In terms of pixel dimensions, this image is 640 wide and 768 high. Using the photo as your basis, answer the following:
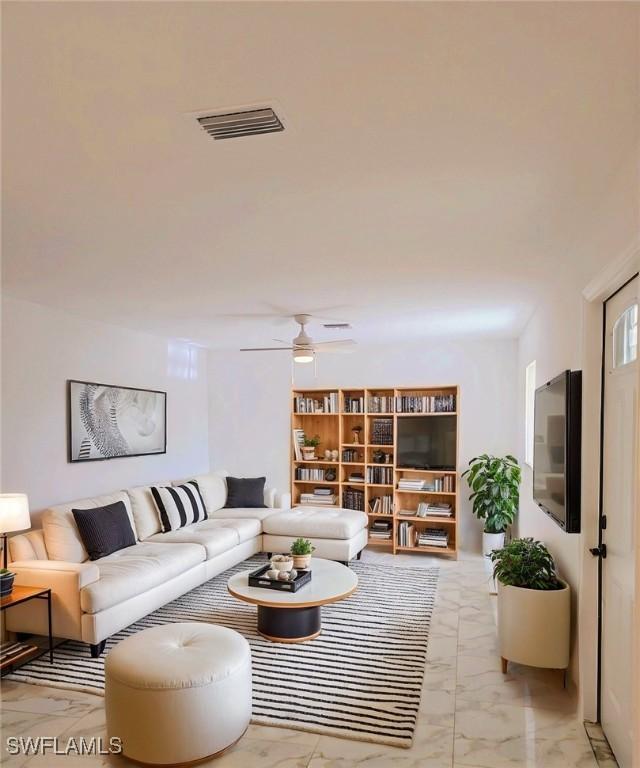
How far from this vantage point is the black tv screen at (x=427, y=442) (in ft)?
21.3

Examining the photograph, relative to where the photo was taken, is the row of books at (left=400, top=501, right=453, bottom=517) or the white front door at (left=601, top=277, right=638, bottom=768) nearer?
the white front door at (left=601, top=277, right=638, bottom=768)

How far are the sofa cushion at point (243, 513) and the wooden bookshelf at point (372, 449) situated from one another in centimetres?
91

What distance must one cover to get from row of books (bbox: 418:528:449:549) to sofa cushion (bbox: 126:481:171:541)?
295 cm

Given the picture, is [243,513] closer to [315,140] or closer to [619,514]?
[619,514]

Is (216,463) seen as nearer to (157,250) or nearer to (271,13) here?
(157,250)

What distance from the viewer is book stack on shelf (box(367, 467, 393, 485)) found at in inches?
264

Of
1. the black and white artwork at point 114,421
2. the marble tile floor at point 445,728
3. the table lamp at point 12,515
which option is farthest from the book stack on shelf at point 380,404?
the table lamp at point 12,515

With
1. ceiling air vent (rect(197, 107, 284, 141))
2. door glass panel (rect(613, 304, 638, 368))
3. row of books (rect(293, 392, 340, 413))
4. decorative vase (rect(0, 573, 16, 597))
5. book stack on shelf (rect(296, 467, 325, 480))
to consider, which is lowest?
decorative vase (rect(0, 573, 16, 597))

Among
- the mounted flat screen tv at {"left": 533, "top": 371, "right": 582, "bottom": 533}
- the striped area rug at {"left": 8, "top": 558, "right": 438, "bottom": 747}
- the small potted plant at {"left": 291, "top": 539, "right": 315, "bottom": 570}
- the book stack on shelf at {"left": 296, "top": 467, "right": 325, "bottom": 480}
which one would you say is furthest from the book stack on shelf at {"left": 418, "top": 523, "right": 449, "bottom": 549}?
the mounted flat screen tv at {"left": 533, "top": 371, "right": 582, "bottom": 533}

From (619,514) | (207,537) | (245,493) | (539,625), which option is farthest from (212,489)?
(619,514)

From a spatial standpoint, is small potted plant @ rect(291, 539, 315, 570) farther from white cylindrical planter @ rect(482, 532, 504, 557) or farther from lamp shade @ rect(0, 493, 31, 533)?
white cylindrical planter @ rect(482, 532, 504, 557)

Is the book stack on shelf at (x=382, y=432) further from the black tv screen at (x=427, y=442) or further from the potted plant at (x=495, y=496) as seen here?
the potted plant at (x=495, y=496)

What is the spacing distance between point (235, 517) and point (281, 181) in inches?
177

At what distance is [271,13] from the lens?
128 centimetres
